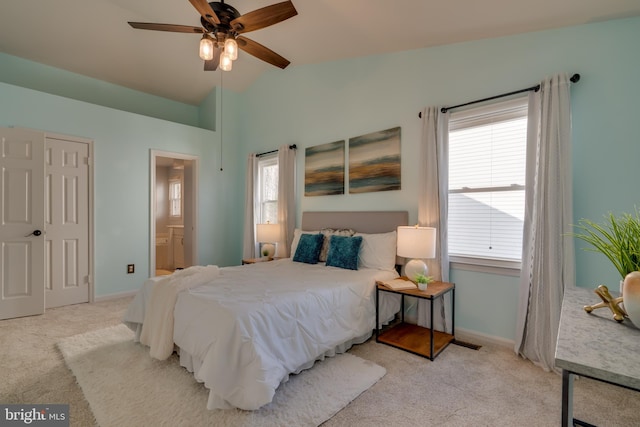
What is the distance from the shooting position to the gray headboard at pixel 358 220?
10.8 ft

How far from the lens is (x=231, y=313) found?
71.3 inches

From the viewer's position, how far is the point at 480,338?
278 centimetres

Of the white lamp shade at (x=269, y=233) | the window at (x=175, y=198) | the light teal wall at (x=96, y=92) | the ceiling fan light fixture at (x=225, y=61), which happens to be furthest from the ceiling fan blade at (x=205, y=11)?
the window at (x=175, y=198)

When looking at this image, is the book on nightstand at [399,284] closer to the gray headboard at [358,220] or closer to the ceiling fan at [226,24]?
the gray headboard at [358,220]

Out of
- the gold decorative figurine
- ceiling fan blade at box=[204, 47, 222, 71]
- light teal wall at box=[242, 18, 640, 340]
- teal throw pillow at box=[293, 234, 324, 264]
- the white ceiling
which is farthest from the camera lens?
teal throw pillow at box=[293, 234, 324, 264]

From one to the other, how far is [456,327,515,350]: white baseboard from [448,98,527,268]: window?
26.9 inches

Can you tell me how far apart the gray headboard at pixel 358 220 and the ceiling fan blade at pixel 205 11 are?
2431 mm

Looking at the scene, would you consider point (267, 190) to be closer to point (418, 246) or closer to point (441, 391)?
point (418, 246)

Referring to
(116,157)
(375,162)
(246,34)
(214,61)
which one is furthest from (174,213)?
(375,162)

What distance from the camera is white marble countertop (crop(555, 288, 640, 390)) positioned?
77cm

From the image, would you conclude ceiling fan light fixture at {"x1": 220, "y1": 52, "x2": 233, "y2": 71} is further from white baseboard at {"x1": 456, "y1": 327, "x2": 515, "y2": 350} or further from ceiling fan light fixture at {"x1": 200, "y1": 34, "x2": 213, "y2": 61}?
white baseboard at {"x1": 456, "y1": 327, "x2": 515, "y2": 350}

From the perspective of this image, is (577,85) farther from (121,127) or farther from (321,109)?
(121,127)

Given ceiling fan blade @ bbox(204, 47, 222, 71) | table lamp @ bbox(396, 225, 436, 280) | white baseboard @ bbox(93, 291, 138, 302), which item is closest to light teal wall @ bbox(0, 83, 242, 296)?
white baseboard @ bbox(93, 291, 138, 302)

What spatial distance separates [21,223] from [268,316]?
3623 mm
